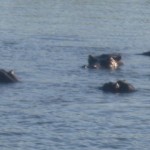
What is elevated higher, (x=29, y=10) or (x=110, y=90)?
(x=29, y=10)

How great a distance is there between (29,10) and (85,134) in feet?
181

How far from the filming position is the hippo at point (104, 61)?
72.2 m

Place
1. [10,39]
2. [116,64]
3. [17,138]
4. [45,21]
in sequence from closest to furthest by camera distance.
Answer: [17,138], [116,64], [10,39], [45,21]

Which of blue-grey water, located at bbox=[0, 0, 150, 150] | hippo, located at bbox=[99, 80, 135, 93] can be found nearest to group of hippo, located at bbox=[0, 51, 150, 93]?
hippo, located at bbox=[99, 80, 135, 93]

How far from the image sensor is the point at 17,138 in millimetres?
51250

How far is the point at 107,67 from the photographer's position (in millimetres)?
72688

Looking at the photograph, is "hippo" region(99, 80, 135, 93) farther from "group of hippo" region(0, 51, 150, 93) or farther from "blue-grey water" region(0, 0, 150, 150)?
"blue-grey water" region(0, 0, 150, 150)

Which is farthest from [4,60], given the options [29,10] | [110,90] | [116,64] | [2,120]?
[29,10]

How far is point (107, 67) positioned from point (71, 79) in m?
6.09

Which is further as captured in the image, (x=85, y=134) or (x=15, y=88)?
(x=15, y=88)

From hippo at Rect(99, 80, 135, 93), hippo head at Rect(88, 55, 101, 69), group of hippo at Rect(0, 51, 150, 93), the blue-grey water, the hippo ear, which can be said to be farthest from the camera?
the hippo ear

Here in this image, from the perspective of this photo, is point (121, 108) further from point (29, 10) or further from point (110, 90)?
point (29, 10)

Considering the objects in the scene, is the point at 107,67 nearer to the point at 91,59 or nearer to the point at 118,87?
the point at 91,59

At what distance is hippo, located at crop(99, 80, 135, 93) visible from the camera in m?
63.2
